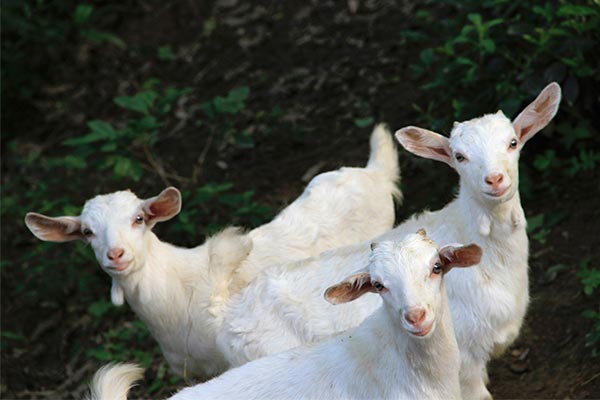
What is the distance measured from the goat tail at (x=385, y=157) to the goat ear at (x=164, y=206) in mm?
1344

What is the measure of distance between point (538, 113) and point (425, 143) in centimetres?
56

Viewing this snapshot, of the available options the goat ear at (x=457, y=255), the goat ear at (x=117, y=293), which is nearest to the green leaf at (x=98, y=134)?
the goat ear at (x=117, y=293)

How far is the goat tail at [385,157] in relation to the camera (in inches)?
259

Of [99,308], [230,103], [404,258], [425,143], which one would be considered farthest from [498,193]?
[99,308]

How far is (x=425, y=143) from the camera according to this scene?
5.16 metres

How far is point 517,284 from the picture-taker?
16.4ft

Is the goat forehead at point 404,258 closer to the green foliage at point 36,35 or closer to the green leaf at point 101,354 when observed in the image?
the green leaf at point 101,354

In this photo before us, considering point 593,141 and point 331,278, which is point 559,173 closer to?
point 593,141

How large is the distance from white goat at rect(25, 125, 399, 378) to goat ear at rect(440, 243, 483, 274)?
1.68 meters

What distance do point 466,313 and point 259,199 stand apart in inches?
132

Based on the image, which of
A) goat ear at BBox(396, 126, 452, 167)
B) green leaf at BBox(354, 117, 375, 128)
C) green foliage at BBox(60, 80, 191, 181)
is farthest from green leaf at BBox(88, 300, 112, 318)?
goat ear at BBox(396, 126, 452, 167)

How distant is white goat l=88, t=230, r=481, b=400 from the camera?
4082 mm

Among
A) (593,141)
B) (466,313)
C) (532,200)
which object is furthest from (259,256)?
(593,141)

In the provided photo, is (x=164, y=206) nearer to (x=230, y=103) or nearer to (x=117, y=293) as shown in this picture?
(x=117, y=293)
